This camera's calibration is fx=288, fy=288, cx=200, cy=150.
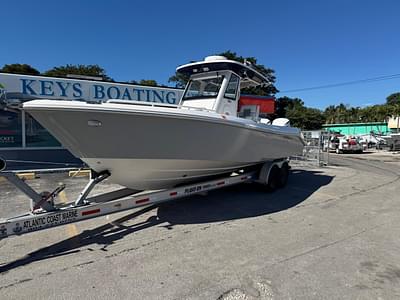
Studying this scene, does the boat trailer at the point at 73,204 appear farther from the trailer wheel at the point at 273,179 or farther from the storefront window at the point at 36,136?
the storefront window at the point at 36,136

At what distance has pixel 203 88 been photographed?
21.2ft

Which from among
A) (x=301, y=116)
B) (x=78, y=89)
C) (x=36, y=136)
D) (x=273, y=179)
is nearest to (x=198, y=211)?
(x=273, y=179)

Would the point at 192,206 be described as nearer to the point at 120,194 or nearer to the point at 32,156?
the point at 120,194

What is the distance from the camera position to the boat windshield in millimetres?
6234

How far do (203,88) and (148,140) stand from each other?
2530mm

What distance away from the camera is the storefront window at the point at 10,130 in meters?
10.4

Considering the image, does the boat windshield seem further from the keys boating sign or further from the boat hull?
the keys boating sign

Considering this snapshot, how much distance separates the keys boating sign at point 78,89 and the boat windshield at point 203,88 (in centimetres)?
408

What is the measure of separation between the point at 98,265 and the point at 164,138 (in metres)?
2.04

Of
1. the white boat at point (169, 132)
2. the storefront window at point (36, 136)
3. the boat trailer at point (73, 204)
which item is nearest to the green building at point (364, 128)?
the white boat at point (169, 132)

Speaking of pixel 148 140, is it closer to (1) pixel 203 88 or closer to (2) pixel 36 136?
(1) pixel 203 88

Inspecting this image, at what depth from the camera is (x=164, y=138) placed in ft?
15.0

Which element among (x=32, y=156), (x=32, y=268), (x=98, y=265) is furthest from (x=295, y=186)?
(x=32, y=156)

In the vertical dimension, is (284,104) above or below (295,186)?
above
